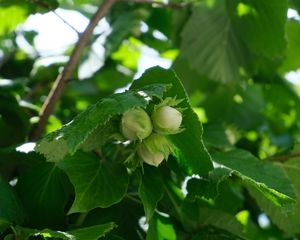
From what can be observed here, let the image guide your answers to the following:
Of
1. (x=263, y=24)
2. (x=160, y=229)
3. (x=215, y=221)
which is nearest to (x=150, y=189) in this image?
(x=160, y=229)

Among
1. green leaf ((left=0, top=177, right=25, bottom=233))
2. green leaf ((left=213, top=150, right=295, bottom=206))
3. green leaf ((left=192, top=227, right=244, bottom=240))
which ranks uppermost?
green leaf ((left=213, top=150, right=295, bottom=206))

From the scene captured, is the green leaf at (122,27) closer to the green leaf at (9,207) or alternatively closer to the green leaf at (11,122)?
the green leaf at (11,122)

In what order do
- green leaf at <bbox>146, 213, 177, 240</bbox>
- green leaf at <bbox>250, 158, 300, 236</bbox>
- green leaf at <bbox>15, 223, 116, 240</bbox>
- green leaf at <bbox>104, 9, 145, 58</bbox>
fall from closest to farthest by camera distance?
green leaf at <bbox>15, 223, 116, 240</bbox>, green leaf at <bbox>146, 213, 177, 240</bbox>, green leaf at <bbox>250, 158, 300, 236</bbox>, green leaf at <bbox>104, 9, 145, 58</bbox>

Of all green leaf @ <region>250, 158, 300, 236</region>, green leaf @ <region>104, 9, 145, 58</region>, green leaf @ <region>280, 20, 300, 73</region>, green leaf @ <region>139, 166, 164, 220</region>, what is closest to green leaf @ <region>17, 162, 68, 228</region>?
green leaf @ <region>139, 166, 164, 220</region>

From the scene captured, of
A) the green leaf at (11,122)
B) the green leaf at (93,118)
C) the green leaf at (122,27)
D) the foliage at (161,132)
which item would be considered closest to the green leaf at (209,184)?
the foliage at (161,132)

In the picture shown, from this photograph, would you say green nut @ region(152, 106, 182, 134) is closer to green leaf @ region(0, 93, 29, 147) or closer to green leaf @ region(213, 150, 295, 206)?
green leaf @ region(213, 150, 295, 206)

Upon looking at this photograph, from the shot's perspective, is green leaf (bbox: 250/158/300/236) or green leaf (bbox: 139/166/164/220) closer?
green leaf (bbox: 139/166/164/220)

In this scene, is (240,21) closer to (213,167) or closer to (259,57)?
(259,57)
